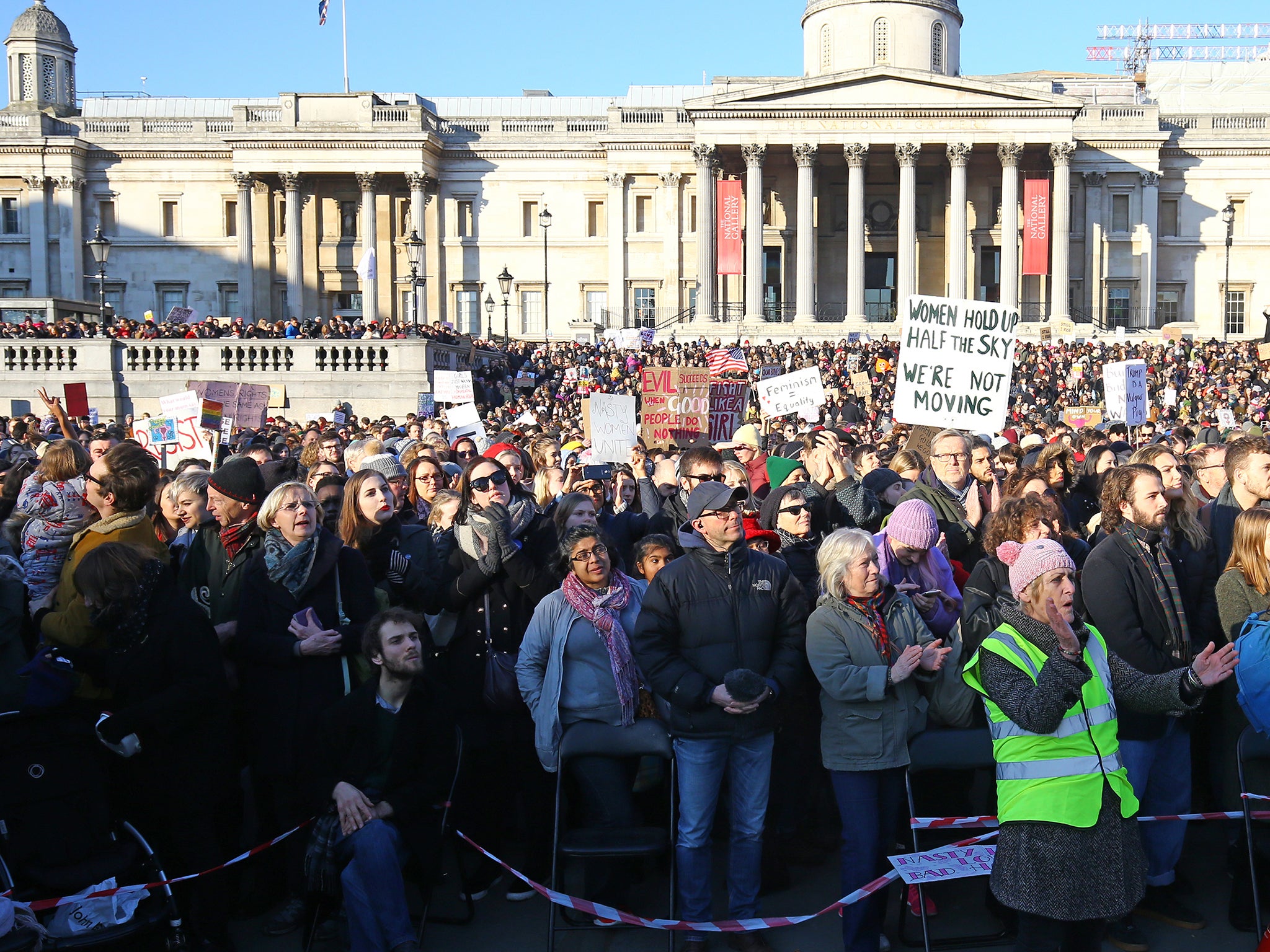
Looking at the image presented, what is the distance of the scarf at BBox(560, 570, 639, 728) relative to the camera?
19.5 ft

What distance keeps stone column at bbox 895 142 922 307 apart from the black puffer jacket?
147 ft

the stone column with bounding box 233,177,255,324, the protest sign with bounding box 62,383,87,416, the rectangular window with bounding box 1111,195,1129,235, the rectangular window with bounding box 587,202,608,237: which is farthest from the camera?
the rectangular window with bounding box 587,202,608,237

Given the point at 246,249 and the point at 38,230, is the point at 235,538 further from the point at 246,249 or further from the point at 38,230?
the point at 38,230

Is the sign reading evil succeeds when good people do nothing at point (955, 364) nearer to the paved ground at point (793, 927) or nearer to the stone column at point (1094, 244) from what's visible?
the paved ground at point (793, 927)

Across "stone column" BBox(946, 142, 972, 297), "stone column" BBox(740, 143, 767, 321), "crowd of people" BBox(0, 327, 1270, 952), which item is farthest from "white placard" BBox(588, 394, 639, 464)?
"stone column" BBox(946, 142, 972, 297)

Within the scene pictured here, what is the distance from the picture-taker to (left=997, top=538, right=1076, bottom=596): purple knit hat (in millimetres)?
4551

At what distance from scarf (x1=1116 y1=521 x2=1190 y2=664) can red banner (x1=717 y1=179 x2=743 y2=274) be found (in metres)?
43.9

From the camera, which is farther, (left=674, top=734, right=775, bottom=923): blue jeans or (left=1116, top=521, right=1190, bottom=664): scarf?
(left=1116, top=521, right=1190, bottom=664): scarf

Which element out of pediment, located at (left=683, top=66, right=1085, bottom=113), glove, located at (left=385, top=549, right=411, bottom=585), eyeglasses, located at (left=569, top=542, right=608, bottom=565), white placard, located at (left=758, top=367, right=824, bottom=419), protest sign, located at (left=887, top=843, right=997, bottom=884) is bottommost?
protest sign, located at (left=887, top=843, right=997, bottom=884)

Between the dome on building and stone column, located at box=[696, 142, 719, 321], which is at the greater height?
the dome on building

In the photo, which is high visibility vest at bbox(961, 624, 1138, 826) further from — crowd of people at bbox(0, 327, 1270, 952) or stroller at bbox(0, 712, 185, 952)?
stroller at bbox(0, 712, 185, 952)

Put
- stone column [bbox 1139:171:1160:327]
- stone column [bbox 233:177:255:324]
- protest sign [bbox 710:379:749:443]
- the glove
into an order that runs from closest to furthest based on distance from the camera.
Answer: the glove
protest sign [bbox 710:379:749:443]
stone column [bbox 1139:171:1160:327]
stone column [bbox 233:177:255:324]

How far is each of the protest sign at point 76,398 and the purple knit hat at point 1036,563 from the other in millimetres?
17404

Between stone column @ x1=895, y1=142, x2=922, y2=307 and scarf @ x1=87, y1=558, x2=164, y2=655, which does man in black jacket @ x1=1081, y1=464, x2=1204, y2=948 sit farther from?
stone column @ x1=895, y1=142, x2=922, y2=307
